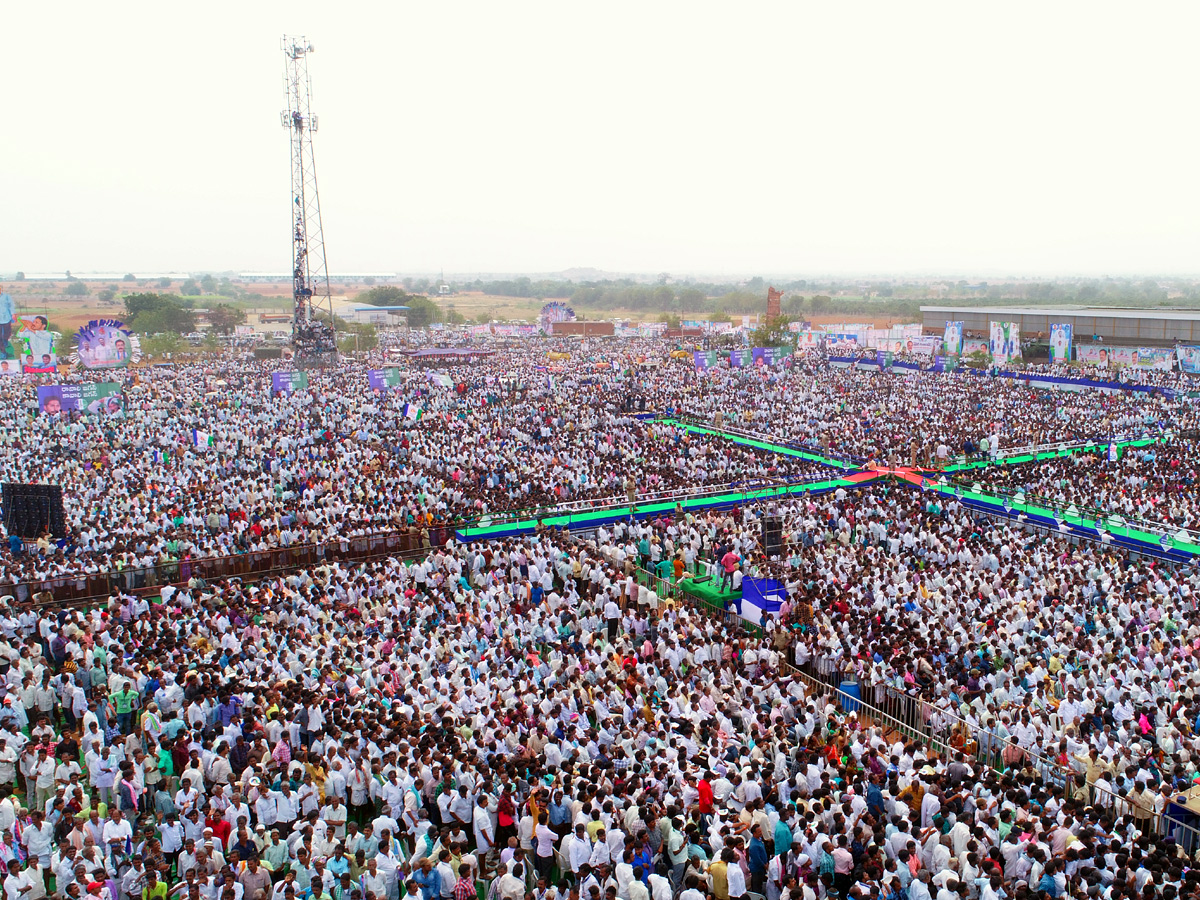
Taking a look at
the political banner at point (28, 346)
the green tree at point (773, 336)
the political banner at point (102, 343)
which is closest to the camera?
the political banner at point (28, 346)

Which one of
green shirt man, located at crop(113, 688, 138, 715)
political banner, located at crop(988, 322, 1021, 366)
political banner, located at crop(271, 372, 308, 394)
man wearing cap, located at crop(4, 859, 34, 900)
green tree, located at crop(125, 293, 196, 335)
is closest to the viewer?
man wearing cap, located at crop(4, 859, 34, 900)

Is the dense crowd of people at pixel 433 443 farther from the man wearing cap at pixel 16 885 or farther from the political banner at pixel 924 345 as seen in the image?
the political banner at pixel 924 345

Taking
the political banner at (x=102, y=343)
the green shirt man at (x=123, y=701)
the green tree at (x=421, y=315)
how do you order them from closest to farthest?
the green shirt man at (x=123, y=701)
the political banner at (x=102, y=343)
the green tree at (x=421, y=315)

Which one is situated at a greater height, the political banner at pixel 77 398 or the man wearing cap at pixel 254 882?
the political banner at pixel 77 398

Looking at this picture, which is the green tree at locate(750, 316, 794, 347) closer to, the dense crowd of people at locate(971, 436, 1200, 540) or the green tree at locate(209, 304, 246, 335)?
the dense crowd of people at locate(971, 436, 1200, 540)

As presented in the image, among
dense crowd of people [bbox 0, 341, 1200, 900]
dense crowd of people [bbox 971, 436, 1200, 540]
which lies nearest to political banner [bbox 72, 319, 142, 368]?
dense crowd of people [bbox 0, 341, 1200, 900]

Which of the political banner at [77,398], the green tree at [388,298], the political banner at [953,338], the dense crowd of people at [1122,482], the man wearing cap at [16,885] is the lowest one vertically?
the man wearing cap at [16,885]

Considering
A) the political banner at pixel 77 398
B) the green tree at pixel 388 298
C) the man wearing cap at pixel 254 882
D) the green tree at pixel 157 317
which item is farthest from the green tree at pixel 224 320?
the man wearing cap at pixel 254 882

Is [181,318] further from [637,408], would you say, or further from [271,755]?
[271,755]
